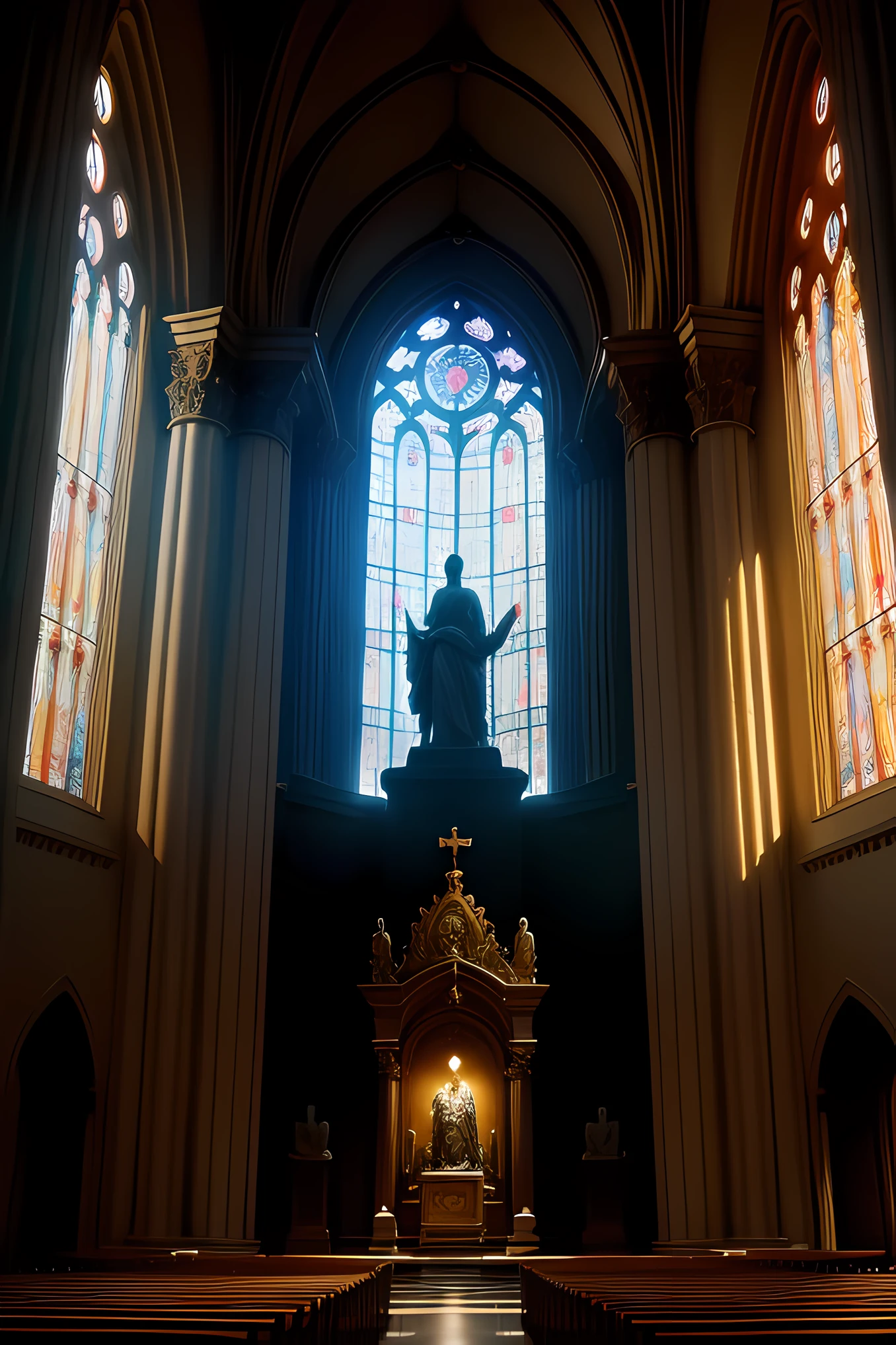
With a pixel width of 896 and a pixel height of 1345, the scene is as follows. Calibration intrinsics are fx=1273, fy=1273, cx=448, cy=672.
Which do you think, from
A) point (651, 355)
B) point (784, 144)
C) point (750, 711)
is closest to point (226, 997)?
point (750, 711)

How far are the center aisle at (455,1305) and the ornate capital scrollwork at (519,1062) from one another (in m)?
1.80

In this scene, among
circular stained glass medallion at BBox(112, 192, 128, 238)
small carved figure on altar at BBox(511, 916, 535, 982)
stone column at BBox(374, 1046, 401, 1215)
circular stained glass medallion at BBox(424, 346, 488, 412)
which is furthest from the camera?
circular stained glass medallion at BBox(424, 346, 488, 412)

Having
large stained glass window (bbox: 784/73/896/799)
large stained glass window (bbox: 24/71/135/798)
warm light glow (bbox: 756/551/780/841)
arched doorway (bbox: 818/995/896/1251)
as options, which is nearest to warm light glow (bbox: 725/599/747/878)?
warm light glow (bbox: 756/551/780/841)

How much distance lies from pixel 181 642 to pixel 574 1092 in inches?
243

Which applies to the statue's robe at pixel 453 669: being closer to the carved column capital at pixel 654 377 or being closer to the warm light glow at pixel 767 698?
the carved column capital at pixel 654 377

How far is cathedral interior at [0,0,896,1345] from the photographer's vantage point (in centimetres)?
948

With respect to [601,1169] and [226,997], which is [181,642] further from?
[601,1169]

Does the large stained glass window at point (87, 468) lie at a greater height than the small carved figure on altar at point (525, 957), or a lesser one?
greater

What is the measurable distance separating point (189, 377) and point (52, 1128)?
7071 millimetres

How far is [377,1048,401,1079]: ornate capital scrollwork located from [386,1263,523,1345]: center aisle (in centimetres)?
179

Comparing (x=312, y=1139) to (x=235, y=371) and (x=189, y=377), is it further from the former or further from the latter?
(x=235, y=371)

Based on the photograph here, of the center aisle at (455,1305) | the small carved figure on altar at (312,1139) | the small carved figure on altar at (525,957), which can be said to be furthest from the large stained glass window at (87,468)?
the center aisle at (455,1305)

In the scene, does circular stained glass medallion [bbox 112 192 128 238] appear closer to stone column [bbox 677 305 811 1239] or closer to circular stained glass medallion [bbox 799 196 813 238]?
stone column [bbox 677 305 811 1239]

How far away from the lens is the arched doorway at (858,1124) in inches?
394
